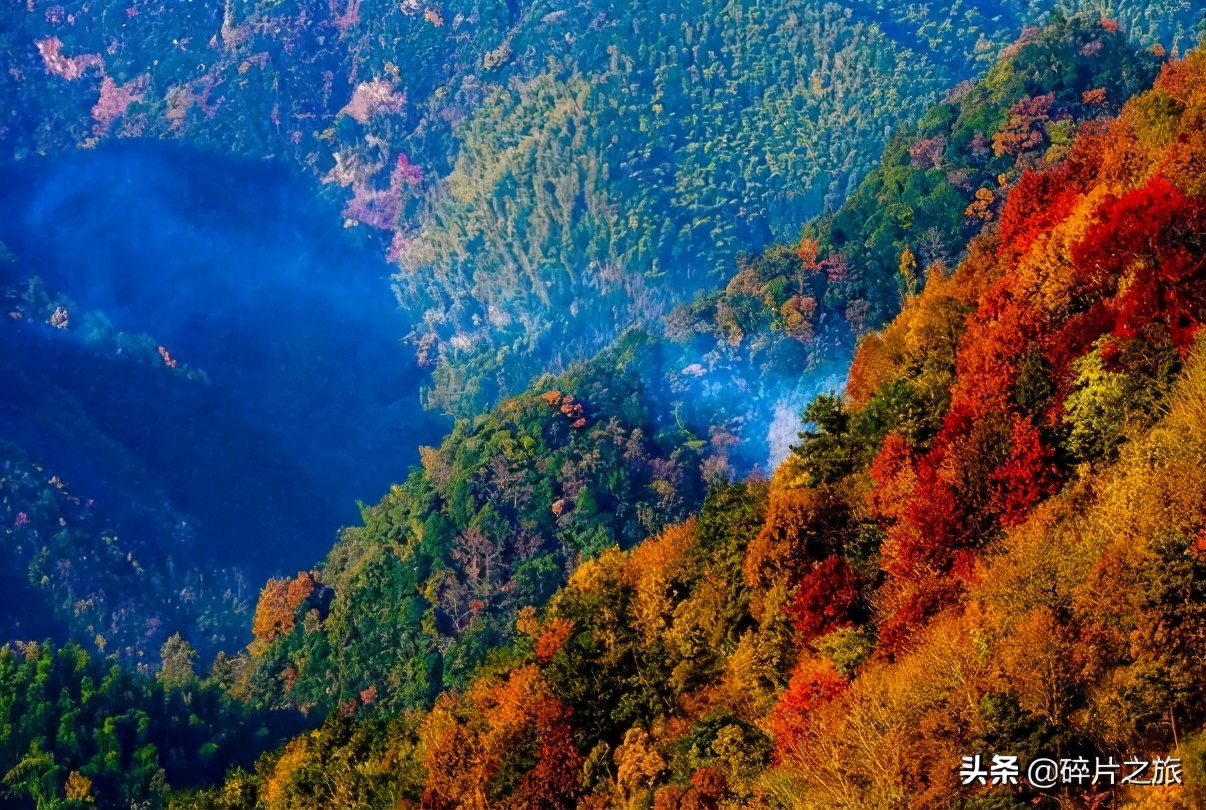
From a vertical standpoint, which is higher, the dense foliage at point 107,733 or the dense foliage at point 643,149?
the dense foliage at point 643,149

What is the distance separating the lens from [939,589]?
52531mm

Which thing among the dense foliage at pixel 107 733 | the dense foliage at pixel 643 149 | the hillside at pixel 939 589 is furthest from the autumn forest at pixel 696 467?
the dense foliage at pixel 643 149

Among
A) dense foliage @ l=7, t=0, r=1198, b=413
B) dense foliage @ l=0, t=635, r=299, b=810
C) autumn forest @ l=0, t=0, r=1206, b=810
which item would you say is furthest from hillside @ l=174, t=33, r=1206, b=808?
dense foliage @ l=7, t=0, r=1198, b=413

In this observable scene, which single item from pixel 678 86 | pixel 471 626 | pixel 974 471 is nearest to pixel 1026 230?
pixel 974 471

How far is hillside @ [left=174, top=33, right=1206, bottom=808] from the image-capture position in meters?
41.5

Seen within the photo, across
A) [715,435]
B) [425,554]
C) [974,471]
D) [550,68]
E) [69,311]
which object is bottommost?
[974,471]

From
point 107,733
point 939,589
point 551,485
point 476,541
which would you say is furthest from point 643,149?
point 939,589

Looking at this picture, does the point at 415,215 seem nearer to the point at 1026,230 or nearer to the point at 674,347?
the point at 674,347

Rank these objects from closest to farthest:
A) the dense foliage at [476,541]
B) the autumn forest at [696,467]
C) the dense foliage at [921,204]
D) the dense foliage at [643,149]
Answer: the autumn forest at [696,467]
the dense foliage at [476,541]
the dense foliage at [921,204]
the dense foliage at [643,149]

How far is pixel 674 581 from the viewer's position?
223ft

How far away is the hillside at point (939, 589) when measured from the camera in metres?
41.5

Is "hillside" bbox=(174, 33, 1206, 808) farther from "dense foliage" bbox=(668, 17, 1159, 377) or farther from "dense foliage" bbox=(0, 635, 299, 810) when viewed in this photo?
"dense foliage" bbox=(668, 17, 1159, 377)

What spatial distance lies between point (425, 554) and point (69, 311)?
94.1 m

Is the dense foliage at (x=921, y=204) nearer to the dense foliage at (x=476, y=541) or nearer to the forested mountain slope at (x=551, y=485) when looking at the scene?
the forested mountain slope at (x=551, y=485)
